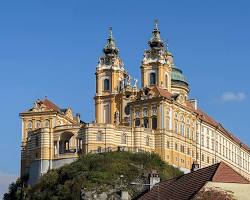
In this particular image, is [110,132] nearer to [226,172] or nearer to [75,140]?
[75,140]

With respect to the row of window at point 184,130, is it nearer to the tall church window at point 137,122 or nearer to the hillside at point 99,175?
the tall church window at point 137,122

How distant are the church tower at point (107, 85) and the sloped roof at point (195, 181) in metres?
76.8

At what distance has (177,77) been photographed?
524 feet

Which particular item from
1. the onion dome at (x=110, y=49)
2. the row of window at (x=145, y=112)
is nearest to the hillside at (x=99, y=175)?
the row of window at (x=145, y=112)

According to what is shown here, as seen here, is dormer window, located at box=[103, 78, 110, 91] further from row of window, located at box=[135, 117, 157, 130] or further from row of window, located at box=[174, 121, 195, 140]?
row of window, located at box=[174, 121, 195, 140]

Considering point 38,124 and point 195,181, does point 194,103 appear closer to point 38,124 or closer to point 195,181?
point 38,124

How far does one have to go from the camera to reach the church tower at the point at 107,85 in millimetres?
141875

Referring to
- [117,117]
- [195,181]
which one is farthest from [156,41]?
[195,181]

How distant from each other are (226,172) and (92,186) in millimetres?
54269

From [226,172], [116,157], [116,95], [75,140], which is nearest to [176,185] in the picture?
[226,172]

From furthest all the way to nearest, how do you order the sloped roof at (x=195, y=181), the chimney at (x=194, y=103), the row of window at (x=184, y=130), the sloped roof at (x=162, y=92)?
the chimney at (x=194, y=103), the row of window at (x=184, y=130), the sloped roof at (x=162, y=92), the sloped roof at (x=195, y=181)

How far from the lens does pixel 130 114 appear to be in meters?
136

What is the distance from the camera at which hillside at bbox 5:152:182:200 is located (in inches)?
4461

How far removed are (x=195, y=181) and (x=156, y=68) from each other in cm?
8118
